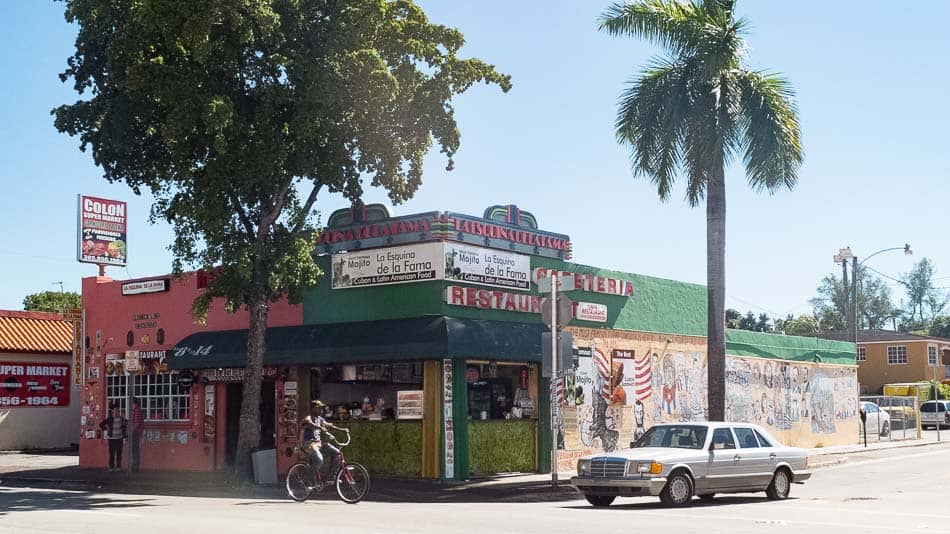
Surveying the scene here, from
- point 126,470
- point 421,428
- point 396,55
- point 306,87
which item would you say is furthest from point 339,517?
point 126,470

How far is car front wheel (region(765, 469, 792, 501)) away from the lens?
19078 millimetres

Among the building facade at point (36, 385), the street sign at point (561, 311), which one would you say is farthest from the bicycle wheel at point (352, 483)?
the building facade at point (36, 385)

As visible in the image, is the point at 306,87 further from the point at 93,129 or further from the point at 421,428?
the point at 421,428

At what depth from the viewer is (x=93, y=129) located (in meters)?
23.4

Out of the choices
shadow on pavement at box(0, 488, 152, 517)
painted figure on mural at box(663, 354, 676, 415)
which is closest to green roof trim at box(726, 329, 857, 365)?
painted figure on mural at box(663, 354, 676, 415)

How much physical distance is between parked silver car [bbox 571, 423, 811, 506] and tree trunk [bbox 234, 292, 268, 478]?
336 inches

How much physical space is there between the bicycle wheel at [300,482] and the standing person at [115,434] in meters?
11.4

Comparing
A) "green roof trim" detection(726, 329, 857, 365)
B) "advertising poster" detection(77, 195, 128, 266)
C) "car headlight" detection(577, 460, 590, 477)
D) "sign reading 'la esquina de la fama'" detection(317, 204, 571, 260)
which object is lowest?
"car headlight" detection(577, 460, 590, 477)

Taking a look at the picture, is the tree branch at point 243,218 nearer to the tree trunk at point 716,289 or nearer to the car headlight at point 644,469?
the car headlight at point 644,469

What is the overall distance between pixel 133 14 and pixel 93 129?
133 inches

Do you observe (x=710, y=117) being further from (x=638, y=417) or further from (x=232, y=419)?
(x=232, y=419)

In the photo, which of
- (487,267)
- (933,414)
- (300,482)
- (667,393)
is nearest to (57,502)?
(300,482)

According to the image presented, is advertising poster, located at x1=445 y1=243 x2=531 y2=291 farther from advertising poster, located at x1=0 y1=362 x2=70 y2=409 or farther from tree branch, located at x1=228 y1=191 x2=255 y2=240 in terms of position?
advertising poster, located at x1=0 y1=362 x2=70 y2=409

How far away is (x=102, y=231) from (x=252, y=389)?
14.5 m
